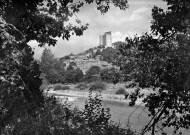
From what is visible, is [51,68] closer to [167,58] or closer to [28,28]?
[28,28]

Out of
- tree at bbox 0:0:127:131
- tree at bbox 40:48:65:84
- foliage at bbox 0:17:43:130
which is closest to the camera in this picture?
foliage at bbox 0:17:43:130

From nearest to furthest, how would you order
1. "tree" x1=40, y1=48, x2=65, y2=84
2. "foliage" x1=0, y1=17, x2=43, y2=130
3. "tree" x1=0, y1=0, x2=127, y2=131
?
"foliage" x1=0, y1=17, x2=43, y2=130 → "tree" x1=0, y1=0, x2=127, y2=131 → "tree" x1=40, y1=48, x2=65, y2=84

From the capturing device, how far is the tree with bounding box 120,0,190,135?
5340 mm

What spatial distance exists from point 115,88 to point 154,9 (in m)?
62.5

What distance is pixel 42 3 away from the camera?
922cm

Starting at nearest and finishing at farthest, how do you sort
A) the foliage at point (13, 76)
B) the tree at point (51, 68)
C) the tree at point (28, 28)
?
1. the foliage at point (13, 76)
2. the tree at point (28, 28)
3. the tree at point (51, 68)

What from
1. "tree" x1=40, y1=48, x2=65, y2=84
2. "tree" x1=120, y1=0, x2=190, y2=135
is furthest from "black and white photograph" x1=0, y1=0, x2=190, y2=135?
"tree" x1=40, y1=48, x2=65, y2=84

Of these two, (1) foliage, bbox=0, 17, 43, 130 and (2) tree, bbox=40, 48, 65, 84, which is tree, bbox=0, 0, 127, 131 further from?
(2) tree, bbox=40, 48, 65, 84

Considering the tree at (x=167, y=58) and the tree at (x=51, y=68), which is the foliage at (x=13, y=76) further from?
the tree at (x=51, y=68)

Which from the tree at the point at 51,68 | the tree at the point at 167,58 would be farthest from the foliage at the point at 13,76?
the tree at the point at 51,68

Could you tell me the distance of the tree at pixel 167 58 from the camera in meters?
5.34

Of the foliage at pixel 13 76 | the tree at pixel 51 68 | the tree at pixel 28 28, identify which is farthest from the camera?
the tree at pixel 51 68

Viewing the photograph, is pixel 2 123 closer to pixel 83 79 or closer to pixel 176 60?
pixel 176 60

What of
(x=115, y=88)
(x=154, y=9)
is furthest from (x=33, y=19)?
(x=115, y=88)
